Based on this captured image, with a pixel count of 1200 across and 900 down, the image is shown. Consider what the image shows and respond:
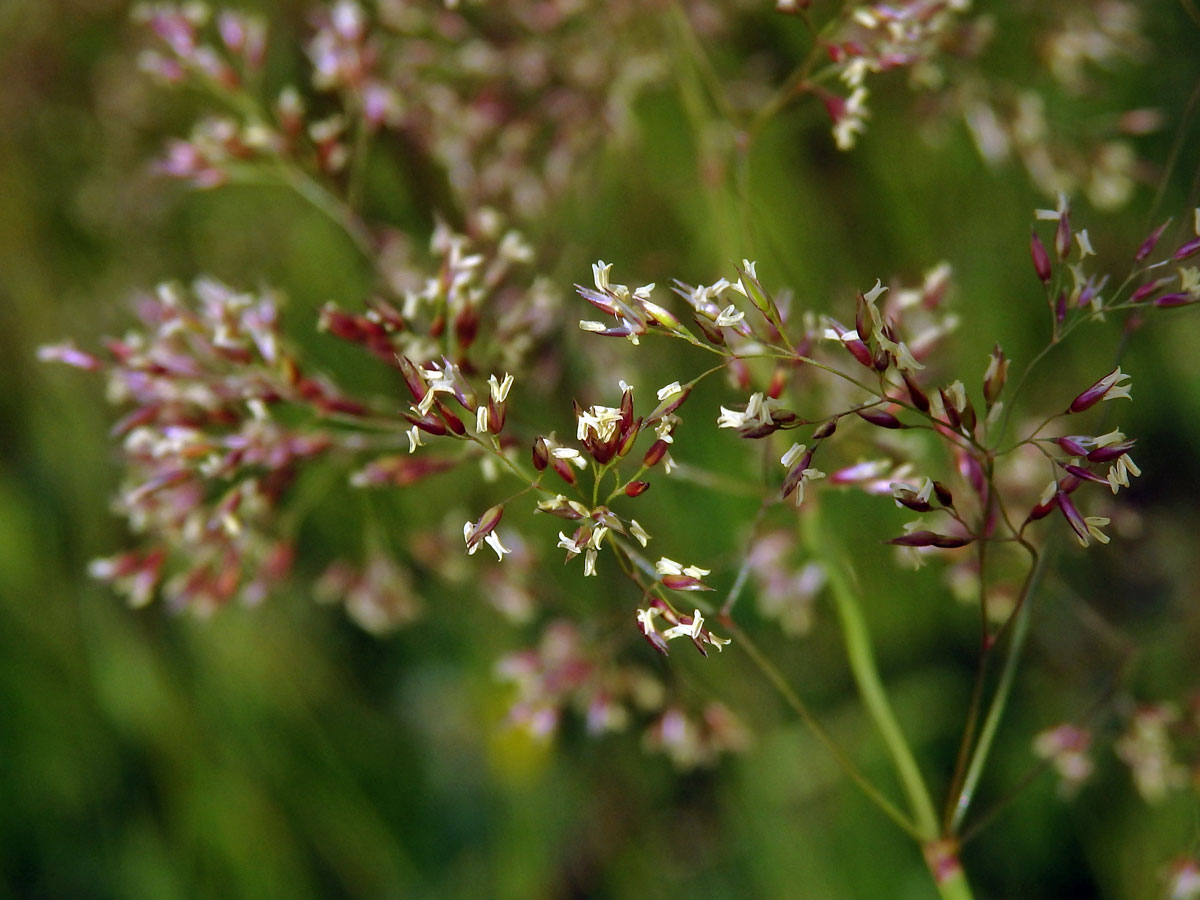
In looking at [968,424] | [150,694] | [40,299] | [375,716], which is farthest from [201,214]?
[968,424]

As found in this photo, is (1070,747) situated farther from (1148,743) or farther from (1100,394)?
(1100,394)

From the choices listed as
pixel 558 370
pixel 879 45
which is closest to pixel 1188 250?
pixel 879 45

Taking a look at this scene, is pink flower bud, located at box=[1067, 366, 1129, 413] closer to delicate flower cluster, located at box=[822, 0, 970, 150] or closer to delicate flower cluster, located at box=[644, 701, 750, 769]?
delicate flower cluster, located at box=[822, 0, 970, 150]

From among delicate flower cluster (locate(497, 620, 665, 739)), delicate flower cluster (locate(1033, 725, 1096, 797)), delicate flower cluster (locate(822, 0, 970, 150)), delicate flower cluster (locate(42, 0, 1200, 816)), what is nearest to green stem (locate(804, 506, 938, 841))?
delicate flower cluster (locate(42, 0, 1200, 816))

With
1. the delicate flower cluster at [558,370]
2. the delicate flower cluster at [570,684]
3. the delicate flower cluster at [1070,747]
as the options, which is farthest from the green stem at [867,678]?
the delicate flower cluster at [570,684]

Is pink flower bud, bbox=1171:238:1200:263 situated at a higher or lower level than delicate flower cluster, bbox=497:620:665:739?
higher

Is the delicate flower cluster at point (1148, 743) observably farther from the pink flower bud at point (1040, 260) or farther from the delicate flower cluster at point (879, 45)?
the delicate flower cluster at point (879, 45)
